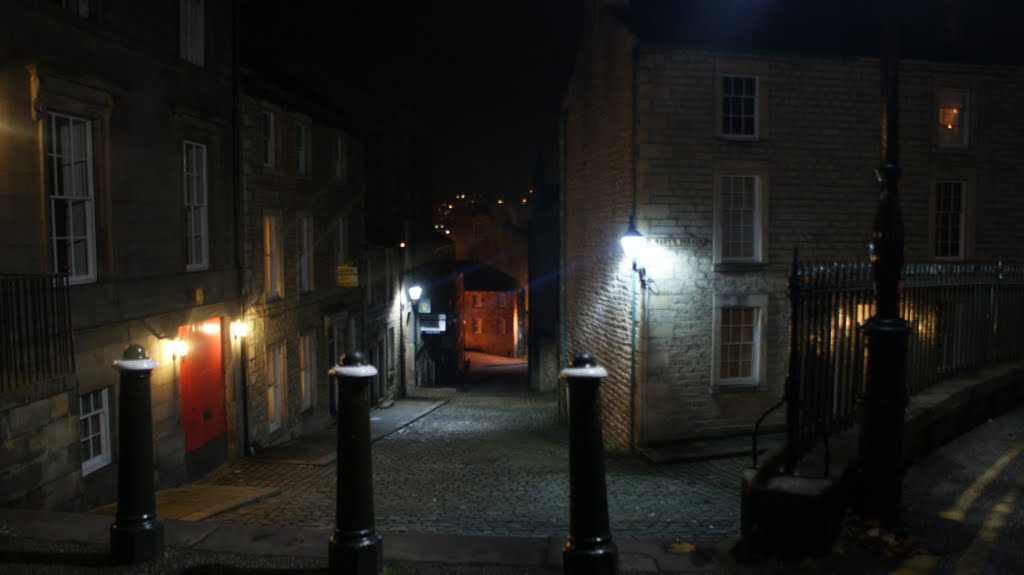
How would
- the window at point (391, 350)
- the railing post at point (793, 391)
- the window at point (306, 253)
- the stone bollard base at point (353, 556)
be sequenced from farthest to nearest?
1. the window at point (391, 350)
2. the window at point (306, 253)
3. the railing post at point (793, 391)
4. the stone bollard base at point (353, 556)

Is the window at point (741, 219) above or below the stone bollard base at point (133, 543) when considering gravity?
above

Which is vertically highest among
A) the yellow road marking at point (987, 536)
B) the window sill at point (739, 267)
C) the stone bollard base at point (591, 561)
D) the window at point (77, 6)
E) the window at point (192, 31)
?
the window at point (192, 31)

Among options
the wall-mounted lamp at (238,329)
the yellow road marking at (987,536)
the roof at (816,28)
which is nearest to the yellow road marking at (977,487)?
the yellow road marking at (987,536)

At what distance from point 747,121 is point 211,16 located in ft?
37.0

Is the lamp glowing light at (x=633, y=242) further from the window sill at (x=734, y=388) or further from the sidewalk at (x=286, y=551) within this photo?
the sidewalk at (x=286, y=551)

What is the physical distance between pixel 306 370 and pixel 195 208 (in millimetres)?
7661

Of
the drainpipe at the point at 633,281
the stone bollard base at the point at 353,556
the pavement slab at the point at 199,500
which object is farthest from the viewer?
the drainpipe at the point at 633,281

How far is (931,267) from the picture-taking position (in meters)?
8.88

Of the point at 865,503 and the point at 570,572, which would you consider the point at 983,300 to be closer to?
the point at 865,503

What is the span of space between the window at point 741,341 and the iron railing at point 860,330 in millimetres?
5637

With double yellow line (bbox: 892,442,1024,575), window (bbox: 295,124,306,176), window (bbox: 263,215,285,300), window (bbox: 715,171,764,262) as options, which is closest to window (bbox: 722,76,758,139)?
window (bbox: 715,171,764,262)

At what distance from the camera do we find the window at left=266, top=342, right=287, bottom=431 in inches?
703

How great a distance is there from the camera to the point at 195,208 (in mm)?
14344

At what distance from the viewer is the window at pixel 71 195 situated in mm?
10172
